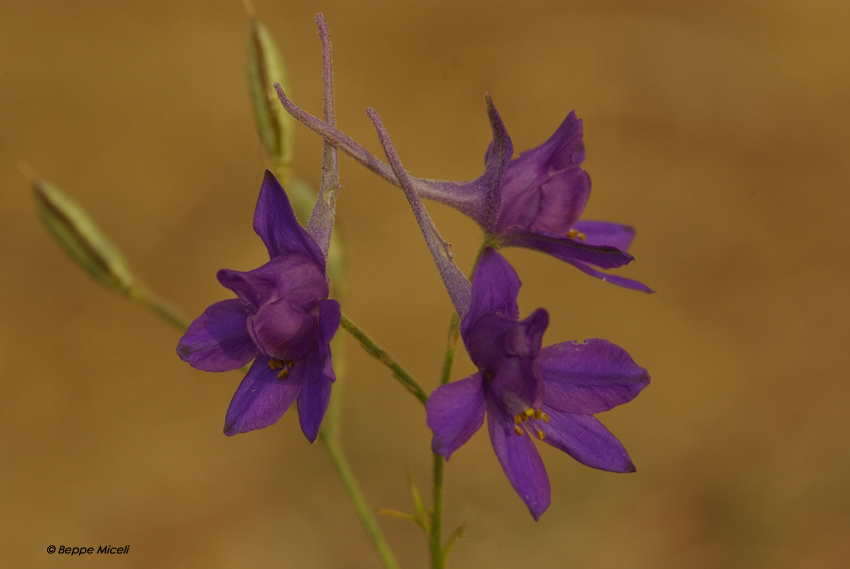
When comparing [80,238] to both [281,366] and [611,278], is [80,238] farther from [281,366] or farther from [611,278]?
[611,278]

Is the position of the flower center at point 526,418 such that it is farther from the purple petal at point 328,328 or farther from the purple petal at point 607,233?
the purple petal at point 607,233

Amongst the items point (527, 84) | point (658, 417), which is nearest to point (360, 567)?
point (658, 417)

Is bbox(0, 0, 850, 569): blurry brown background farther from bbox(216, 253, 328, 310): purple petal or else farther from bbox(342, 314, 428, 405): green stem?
bbox(216, 253, 328, 310): purple petal

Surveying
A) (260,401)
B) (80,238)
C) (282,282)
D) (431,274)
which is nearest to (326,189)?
(282,282)

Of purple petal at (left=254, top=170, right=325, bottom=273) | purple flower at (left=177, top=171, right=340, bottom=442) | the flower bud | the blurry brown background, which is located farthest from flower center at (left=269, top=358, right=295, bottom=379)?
the blurry brown background

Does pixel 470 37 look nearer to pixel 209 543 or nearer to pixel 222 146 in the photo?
pixel 222 146

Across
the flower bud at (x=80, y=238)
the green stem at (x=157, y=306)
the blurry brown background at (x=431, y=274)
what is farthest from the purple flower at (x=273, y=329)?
the blurry brown background at (x=431, y=274)
